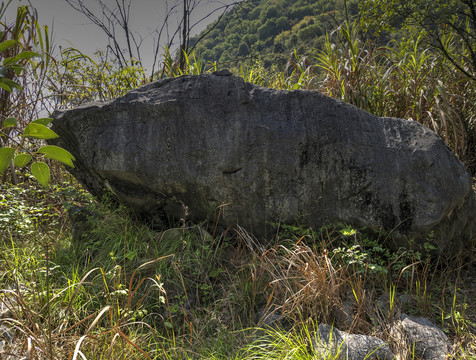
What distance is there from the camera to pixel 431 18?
3508 millimetres

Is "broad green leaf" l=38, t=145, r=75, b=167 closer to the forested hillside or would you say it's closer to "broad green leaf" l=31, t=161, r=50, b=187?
"broad green leaf" l=31, t=161, r=50, b=187

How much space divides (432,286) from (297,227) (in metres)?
1.03

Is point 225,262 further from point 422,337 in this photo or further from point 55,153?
point 55,153

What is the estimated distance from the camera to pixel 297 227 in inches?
100

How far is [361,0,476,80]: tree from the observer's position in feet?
11.2

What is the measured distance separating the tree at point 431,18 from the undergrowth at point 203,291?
7.52 ft

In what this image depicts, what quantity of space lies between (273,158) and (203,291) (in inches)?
41.8

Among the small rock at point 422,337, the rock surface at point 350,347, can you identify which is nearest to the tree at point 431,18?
the small rock at point 422,337

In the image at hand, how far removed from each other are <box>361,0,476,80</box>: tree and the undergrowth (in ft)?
7.52

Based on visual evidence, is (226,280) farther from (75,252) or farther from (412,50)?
(412,50)

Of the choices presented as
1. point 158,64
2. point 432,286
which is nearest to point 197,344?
point 432,286

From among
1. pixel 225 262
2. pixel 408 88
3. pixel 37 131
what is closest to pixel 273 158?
pixel 225 262

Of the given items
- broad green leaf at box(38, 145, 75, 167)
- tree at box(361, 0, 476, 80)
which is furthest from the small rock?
tree at box(361, 0, 476, 80)

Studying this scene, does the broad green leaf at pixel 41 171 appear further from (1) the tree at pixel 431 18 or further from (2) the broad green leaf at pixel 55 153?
(1) the tree at pixel 431 18
